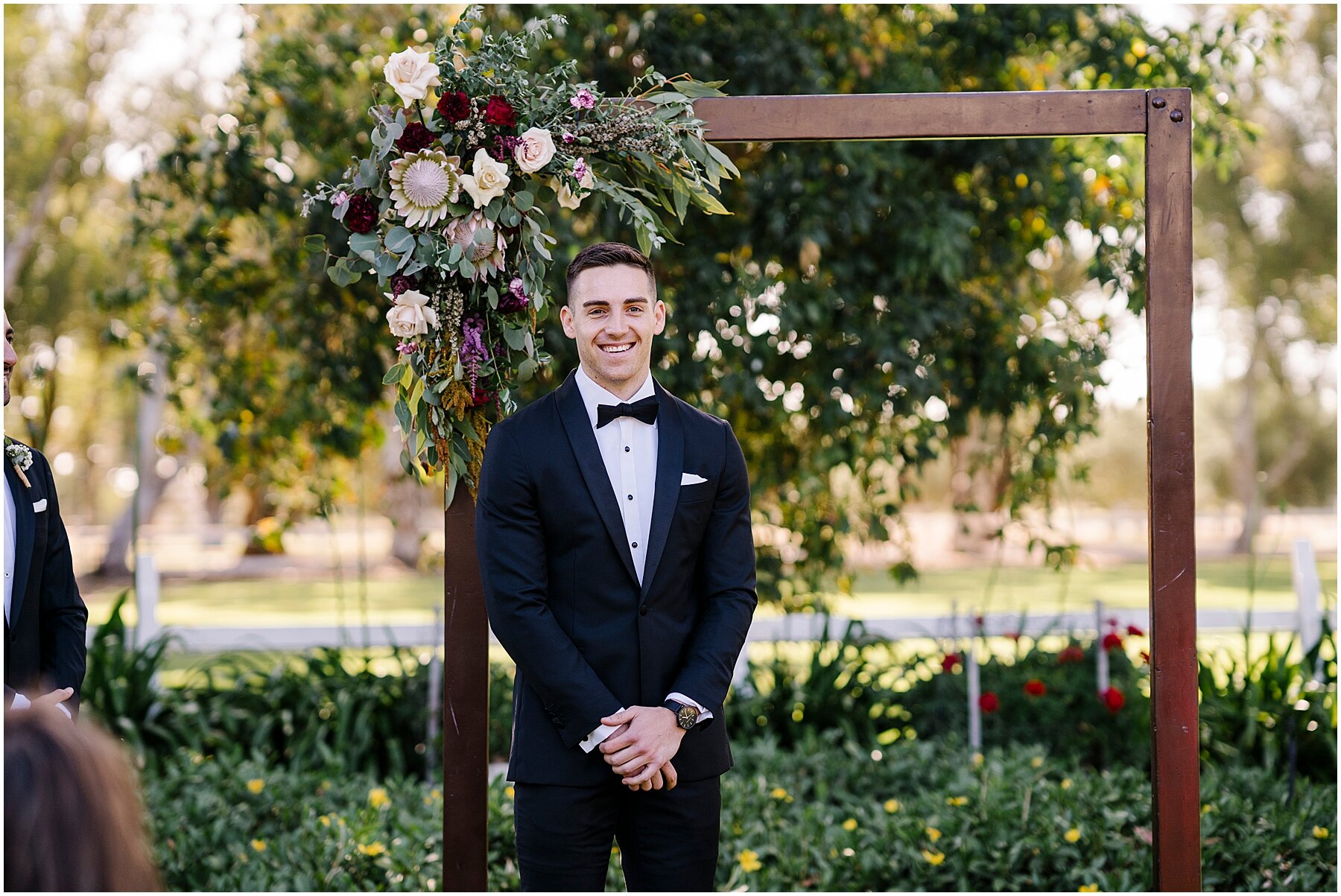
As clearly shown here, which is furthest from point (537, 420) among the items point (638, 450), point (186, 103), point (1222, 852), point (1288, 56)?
point (1288, 56)

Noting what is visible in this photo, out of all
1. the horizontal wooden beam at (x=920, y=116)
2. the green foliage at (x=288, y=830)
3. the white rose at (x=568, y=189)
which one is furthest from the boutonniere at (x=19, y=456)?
the horizontal wooden beam at (x=920, y=116)

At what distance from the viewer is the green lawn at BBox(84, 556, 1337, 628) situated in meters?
12.0

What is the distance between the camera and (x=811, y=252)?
4.88 meters

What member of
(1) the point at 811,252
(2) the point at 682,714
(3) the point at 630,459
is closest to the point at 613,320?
(3) the point at 630,459

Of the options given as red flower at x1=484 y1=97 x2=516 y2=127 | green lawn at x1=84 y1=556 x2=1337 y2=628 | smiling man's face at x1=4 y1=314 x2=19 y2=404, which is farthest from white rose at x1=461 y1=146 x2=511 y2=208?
green lawn at x1=84 y1=556 x2=1337 y2=628

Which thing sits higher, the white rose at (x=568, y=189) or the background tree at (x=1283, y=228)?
the background tree at (x=1283, y=228)

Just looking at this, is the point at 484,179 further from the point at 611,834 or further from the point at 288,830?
the point at 288,830

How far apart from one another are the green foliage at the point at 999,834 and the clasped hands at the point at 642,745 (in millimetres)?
1379

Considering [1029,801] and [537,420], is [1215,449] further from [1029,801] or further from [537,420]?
[537,420]

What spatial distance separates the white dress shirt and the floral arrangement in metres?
0.33

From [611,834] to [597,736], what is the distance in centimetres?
28

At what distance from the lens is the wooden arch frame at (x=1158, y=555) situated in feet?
9.07

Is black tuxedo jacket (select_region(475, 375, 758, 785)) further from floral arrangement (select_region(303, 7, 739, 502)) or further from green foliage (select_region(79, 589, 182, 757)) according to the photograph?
green foliage (select_region(79, 589, 182, 757))

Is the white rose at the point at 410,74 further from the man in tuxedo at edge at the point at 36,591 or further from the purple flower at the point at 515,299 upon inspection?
the man in tuxedo at edge at the point at 36,591
